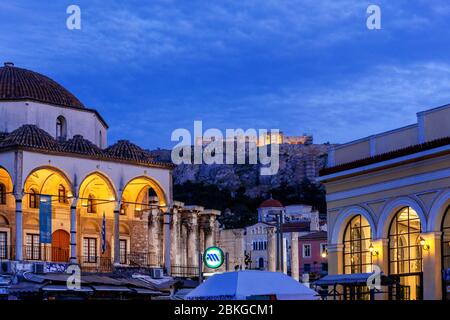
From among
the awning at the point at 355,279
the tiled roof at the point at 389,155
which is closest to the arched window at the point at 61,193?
the tiled roof at the point at 389,155

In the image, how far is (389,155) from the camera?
35.7 m

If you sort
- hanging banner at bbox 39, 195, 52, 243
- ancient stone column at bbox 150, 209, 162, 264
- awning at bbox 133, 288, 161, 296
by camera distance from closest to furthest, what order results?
awning at bbox 133, 288, 161, 296 < hanging banner at bbox 39, 195, 52, 243 < ancient stone column at bbox 150, 209, 162, 264

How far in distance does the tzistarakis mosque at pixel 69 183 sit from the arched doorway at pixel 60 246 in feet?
Answer: 0.17

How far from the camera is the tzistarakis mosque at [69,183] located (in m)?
50.2

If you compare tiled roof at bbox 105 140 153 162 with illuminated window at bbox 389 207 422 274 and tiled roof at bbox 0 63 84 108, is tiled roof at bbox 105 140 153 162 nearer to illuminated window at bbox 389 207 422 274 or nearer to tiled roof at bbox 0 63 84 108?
tiled roof at bbox 0 63 84 108

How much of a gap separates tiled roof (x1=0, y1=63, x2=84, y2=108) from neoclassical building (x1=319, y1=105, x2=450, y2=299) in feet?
68.5

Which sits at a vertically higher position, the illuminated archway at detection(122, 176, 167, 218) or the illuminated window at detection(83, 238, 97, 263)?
the illuminated archway at detection(122, 176, 167, 218)

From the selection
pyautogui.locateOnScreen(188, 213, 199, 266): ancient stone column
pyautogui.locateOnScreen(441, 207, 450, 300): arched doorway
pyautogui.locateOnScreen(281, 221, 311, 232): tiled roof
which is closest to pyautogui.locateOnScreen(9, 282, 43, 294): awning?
pyautogui.locateOnScreen(441, 207, 450, 300): arched doorway

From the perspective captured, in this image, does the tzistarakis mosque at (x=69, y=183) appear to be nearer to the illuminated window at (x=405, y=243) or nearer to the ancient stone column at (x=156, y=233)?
the ancient stone column at (x=156, y=233)

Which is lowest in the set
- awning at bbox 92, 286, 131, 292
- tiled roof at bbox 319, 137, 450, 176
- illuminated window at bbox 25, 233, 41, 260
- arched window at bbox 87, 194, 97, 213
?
awning at bbox 92, 286, 131, 292

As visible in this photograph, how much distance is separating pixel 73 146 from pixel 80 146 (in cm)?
39

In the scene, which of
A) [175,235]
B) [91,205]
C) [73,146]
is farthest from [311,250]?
[73,146]

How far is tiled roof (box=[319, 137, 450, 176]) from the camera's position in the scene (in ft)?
109
